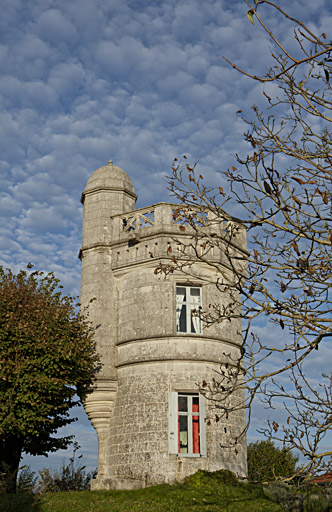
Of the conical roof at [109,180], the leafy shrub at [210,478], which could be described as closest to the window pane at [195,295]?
the conical roof at [109,180]

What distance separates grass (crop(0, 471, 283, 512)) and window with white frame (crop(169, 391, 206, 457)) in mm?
827

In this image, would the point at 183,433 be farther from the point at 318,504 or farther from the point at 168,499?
the point at 318,504

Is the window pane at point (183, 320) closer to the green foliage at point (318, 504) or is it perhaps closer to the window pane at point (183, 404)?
the window pane at point (183, 404)

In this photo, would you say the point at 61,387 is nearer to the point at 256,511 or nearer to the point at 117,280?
the point at 117,280

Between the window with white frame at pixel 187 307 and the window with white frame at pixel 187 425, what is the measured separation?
2021 millimetres

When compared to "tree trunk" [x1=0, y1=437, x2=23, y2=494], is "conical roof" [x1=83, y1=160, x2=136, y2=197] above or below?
above

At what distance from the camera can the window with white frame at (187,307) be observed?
1760cm

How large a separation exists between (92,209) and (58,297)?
3.53 meters

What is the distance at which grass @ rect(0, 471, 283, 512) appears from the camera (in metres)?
13.1

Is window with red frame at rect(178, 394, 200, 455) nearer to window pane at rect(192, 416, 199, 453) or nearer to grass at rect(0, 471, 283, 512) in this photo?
window pane at rect(192, 416, 199, 453)

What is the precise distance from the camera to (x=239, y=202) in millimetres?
6953

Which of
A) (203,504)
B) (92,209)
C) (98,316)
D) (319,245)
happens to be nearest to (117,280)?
(98,316)

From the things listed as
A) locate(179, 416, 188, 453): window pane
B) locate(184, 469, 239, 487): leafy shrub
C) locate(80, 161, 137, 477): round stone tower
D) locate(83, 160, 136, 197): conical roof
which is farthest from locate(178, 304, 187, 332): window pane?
locate(83, 160, 136, 197): conical roof

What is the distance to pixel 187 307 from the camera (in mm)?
17797
